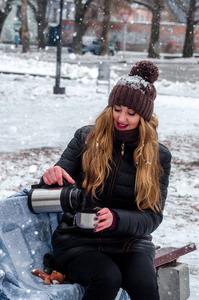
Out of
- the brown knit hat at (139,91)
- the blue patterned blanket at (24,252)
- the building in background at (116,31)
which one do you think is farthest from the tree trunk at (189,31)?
the blue patterned blanket at (24,252)

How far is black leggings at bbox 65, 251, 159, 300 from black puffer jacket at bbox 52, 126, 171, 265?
0.20 feet

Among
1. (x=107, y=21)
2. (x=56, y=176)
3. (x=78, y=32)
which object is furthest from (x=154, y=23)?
(x=56, y=176)

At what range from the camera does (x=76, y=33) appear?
3981 centimetres

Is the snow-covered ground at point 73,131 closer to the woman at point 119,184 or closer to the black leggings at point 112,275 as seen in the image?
the woman at point 119,184

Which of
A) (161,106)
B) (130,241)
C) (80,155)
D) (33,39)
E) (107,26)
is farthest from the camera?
(33,39)

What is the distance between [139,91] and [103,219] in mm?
758

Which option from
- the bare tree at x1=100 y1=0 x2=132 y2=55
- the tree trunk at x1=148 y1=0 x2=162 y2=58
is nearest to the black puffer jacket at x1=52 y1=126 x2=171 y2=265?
the tree trunk at x1=148 y1=0 x2=162 y2=58

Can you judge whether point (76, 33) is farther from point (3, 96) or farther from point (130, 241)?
point (130, 241)

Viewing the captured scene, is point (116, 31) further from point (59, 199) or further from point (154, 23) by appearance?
point (59, 199)

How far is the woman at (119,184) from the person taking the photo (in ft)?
8.43

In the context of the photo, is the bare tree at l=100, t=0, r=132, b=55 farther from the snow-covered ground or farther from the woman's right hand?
the woman's right hand

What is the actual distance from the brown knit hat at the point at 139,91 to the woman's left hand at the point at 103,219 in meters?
0.62

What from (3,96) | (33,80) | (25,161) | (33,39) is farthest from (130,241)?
(33,39)

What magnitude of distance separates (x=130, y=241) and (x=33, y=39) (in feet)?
212
